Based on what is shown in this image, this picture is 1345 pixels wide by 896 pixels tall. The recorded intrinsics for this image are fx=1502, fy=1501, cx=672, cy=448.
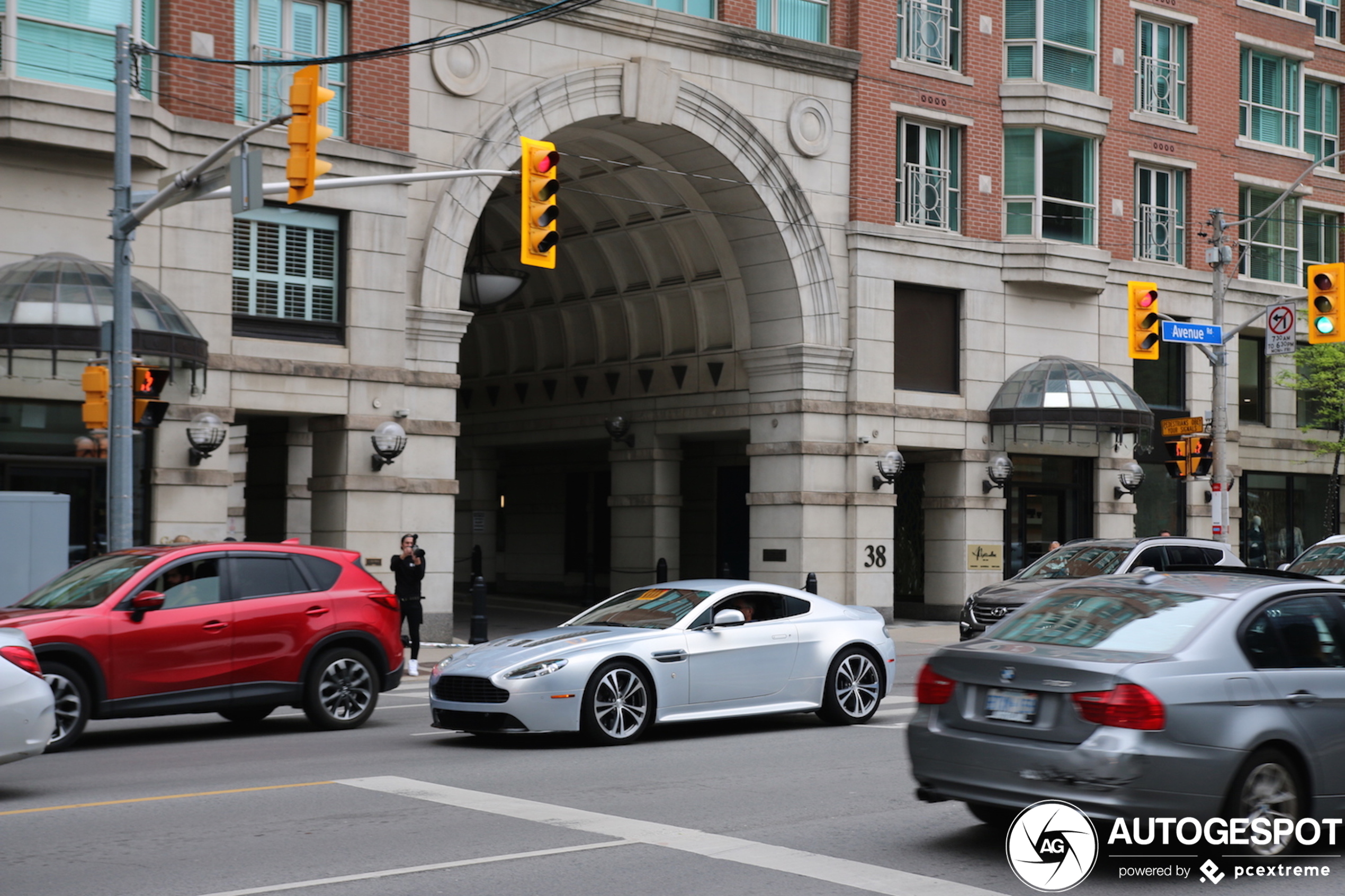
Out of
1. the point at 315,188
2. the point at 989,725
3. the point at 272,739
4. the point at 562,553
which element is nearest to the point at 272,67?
the point at 315,188

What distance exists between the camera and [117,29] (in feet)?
56.4

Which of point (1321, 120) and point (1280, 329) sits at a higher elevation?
point (1321, 120)

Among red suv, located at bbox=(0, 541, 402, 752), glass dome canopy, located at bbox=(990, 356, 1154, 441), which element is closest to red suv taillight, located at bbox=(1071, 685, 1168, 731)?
red suv, located at bbox=(0, 541, 402, 752)

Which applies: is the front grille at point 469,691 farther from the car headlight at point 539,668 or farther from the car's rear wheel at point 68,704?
the car's rear wheel at point 68,704

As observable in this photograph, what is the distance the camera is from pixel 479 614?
74.2ft

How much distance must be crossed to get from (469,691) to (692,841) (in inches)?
172

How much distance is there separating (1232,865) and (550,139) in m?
21.3

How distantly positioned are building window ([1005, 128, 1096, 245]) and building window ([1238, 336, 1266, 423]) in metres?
6.57

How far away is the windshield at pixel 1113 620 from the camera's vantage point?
761 centimetres

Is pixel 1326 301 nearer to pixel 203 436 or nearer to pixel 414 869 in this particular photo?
pixel 203 436

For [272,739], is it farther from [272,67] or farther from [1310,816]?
[272,67]

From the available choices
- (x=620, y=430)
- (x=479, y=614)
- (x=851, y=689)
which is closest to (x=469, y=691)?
(x=851, y=689)

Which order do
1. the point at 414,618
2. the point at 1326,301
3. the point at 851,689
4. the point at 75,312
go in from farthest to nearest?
the point at 1326,301, the point at 414,618, the point at 75,312, the point at 851,689

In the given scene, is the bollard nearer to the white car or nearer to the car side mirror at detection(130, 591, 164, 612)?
the car side mirror at detection(130, 591, 164, 612)
